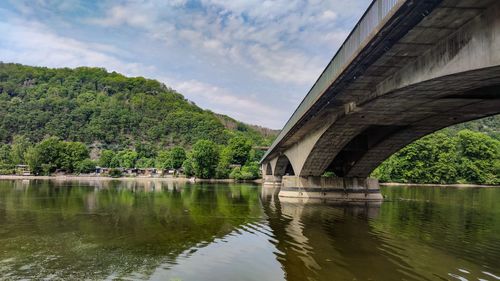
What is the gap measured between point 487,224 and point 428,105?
1158 centimetres

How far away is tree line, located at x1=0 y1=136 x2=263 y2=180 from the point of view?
10212cm

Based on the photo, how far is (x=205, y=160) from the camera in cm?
10138

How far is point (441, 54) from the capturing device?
39.1 feet

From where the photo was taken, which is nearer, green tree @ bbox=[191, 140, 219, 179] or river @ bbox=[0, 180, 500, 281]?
river @ bbox=[0, 180, 500, 281]

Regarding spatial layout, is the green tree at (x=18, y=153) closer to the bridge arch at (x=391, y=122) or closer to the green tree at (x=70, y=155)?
the green tree at (x=70, y=155)

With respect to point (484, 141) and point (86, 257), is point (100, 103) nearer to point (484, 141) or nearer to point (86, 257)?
point (484, 141)

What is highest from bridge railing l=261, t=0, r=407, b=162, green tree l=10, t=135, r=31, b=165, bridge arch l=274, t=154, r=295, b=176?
bridge railing l=261, t=0, r=407, b=162

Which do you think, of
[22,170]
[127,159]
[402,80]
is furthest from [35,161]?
[402,80]

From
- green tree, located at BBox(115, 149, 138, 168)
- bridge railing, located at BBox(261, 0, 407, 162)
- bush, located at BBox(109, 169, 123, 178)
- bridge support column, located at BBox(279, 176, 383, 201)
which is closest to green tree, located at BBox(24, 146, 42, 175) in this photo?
bush, located at BBox(109, 169, 123, 178)

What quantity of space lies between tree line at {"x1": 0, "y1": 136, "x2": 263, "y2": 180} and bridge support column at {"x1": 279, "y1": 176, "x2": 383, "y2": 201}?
60.4m

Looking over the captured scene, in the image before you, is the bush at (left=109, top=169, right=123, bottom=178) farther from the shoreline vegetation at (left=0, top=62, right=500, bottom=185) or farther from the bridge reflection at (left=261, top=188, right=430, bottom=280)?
the bridge reflection at (left=261, top=188, right=430, bottom=280)

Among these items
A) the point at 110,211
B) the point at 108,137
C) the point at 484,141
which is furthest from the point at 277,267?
the point at 108,137

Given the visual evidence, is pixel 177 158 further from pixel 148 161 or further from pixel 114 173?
pixel 148 161

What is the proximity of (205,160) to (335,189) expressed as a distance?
2607 inches
